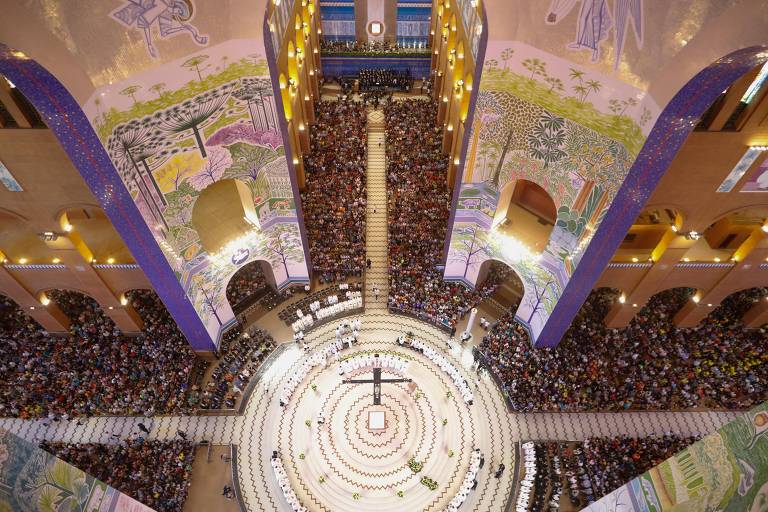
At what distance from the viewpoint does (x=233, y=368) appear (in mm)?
26641

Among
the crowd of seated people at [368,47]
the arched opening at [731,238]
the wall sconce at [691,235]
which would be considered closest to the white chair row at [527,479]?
the wall sconce at [691,235]

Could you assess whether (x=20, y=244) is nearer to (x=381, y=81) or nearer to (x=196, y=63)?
(x=196, y=63)

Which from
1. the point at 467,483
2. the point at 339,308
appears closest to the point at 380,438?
the point at 467,483

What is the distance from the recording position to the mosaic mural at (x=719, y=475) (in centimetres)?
1080

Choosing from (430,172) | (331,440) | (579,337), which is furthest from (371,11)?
(331,440)

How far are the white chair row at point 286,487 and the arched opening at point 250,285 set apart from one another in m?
9.32

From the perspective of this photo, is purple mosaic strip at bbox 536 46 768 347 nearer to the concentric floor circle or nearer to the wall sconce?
the wall sconce

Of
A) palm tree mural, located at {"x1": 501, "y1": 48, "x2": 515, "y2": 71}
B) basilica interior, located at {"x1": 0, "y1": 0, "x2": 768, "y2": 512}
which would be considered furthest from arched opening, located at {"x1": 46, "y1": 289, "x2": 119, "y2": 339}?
palm tree mural, located at {"x1": 501, "y1": 48, "x2": 515, "y2": 71}

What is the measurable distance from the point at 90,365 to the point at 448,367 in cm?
1911

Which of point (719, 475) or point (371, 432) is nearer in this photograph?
point (719, 475)

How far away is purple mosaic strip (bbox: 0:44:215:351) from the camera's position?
47.0 feet

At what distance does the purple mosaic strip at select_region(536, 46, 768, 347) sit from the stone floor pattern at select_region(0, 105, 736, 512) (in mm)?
7002

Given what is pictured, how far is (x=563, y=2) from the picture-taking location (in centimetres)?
1688

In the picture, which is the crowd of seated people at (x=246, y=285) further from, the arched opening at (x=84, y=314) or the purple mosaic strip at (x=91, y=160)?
the arched opening at (x=84, y=314)
